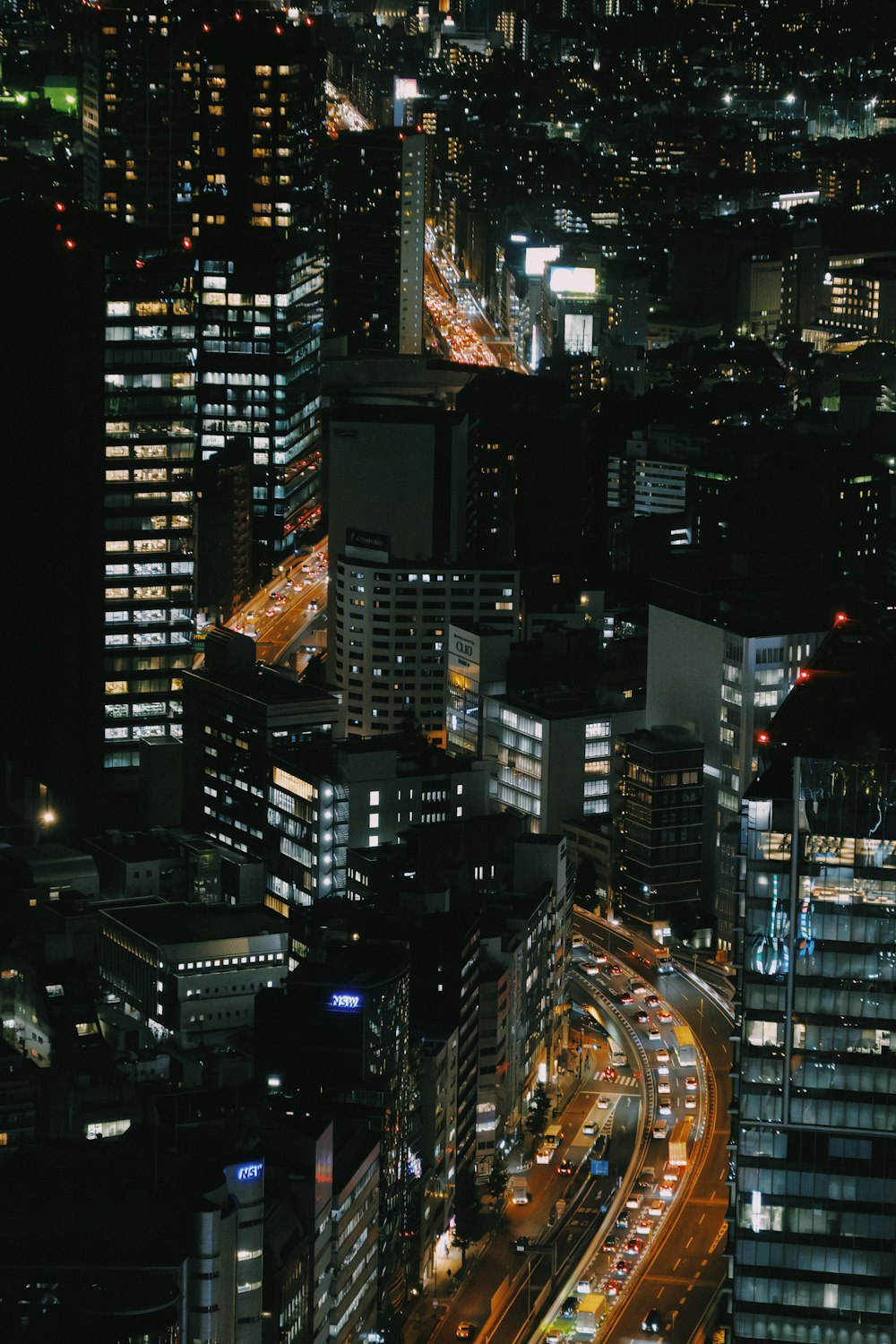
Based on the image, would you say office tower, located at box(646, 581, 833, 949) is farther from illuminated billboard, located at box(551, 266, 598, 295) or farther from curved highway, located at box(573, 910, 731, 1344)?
illuminated billboard, located at box(551, 266, 598, 295)

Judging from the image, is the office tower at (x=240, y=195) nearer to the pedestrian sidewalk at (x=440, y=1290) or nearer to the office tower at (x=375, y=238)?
the office tower at (x=375, y=238)

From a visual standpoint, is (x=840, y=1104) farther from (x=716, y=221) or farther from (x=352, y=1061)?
(x=716, y=221)

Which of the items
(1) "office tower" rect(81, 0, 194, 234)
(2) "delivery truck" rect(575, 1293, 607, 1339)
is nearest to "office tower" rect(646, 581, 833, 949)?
(2) "delivery truck" rect(575, 1293, 607, 1339)

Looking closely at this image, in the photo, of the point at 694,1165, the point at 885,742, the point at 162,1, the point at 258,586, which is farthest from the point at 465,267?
the point at 885,742

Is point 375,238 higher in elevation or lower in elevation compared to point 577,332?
higher

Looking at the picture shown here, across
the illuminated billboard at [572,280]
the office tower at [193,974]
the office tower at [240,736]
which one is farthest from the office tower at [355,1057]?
the illuminated billboard at [572,280]

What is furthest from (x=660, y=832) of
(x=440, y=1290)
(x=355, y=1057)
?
(x=355, y=1057)

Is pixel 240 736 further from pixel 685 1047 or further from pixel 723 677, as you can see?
pixel 685 1047
